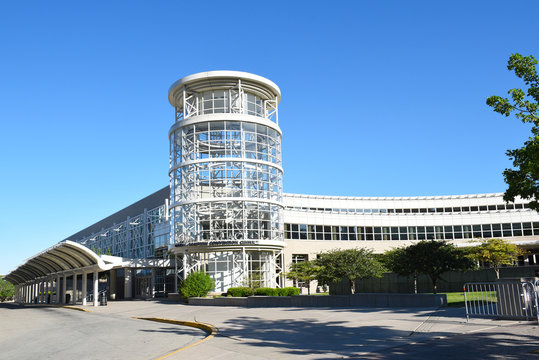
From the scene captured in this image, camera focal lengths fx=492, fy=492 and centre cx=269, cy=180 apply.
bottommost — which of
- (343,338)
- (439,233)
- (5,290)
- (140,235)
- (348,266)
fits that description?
(5,290)

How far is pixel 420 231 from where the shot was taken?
6394 cm

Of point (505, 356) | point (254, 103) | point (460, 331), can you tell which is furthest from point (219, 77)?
point (505, 356)

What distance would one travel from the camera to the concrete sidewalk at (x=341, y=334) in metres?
12.6

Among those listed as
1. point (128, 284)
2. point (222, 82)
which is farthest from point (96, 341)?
point (128, 284)

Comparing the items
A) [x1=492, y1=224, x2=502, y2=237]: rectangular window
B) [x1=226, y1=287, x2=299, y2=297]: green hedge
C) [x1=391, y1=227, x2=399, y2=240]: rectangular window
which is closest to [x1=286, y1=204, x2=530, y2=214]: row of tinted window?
[x1=391, y1=227, x2=399, y2=240]: rectangular window

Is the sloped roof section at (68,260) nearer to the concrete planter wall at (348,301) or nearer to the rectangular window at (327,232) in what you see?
the concrete planter wall at (348,301)

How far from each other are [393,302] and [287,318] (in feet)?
18.3

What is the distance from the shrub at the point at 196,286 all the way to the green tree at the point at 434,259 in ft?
60.4

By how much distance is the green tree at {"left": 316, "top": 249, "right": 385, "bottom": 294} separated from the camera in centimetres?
3047

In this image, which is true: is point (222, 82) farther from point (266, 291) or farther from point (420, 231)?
point (420, 231)

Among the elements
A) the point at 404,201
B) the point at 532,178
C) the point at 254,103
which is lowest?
the point at 532,178

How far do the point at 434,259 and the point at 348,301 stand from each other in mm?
5360

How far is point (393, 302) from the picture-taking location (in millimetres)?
23688

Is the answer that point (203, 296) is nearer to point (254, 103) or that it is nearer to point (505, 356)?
point (254, 103)
